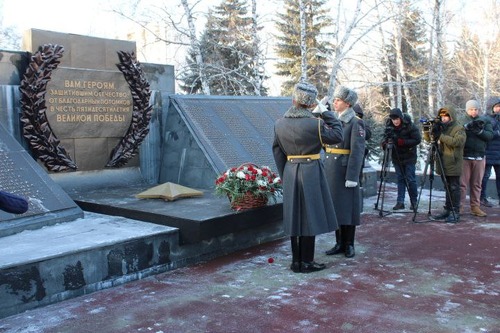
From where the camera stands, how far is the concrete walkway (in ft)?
11.0

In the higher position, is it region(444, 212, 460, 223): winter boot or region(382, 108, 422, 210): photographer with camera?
region(382, 108, 422, 210): photographer with camera

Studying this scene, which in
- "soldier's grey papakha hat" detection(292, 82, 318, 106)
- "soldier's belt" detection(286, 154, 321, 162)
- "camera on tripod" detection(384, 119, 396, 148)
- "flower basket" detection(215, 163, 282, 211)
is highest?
"soldier's grey papakha hat" detection(292, 82, 318, 106)

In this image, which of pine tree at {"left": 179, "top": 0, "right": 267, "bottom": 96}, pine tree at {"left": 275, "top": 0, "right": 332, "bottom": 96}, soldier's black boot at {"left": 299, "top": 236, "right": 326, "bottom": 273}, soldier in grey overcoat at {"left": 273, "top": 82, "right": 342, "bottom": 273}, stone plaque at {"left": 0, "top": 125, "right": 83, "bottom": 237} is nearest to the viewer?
soldier in grey overcoat at {"left": 273, "top": 82, "right": 342, "bottom": 273}

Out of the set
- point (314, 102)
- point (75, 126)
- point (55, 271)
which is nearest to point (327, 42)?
point (75, 126)

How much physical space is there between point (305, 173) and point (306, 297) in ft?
3.47

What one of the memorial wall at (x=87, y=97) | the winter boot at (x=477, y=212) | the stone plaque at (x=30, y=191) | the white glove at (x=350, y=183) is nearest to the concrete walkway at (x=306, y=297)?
the white glove at (x=350, y=183)

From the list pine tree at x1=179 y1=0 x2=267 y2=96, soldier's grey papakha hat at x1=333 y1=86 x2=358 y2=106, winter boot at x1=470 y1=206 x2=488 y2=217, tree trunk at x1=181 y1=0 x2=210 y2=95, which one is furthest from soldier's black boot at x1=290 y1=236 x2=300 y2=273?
pine tree at x1=179 y1=0 x2=267 y2=96

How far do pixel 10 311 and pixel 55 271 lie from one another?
1.34ft

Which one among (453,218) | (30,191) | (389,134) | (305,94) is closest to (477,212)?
(453,218)

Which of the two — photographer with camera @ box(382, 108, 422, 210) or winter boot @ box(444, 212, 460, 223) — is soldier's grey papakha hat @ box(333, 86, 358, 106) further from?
winter boot @ box(444, 212, 460, 223)

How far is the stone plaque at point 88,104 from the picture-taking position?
648cm

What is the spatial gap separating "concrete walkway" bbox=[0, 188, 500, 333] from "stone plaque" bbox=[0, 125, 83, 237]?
1.19 m

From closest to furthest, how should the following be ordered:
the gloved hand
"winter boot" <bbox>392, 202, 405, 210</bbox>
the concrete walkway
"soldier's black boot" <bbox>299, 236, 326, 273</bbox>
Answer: the concrete walkway, "soldier's black boot" <bbox>299, 236, 326, 273</bbox>, the gloved hand, "winter boot" <bbox>392, 202, 405, 210</bbox>

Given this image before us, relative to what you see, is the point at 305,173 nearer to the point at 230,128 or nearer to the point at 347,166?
the point at 347,166
